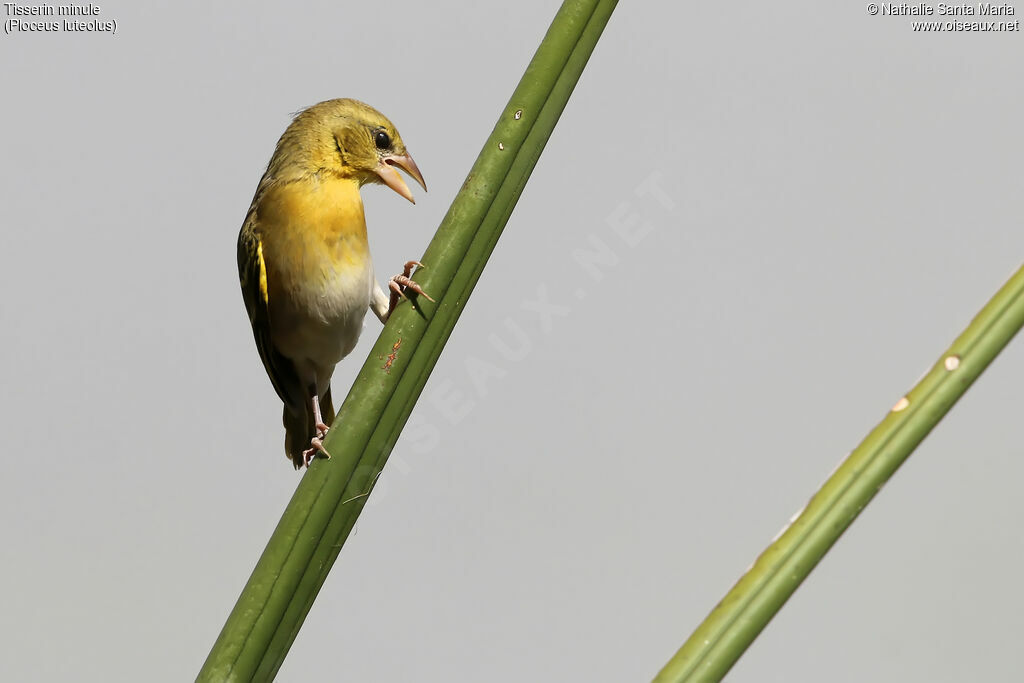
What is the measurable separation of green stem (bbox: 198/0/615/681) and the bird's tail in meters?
1.72

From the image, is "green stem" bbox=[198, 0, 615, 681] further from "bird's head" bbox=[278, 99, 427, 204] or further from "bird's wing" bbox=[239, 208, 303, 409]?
"bird's wing" bbox=[239, 208, 303, 409]

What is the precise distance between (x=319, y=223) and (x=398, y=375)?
123 centimetres

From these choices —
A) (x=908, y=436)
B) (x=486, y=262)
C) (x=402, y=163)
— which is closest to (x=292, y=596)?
(x=486, y=262)

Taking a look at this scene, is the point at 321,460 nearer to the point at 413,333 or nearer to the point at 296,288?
the point at 413,333

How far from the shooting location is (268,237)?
267 centimetres

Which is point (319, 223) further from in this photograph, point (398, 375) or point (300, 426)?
point (398, 375)

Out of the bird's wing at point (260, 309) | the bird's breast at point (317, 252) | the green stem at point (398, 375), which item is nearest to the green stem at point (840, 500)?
the green stem at point (398, 375)

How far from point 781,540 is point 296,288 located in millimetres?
1852

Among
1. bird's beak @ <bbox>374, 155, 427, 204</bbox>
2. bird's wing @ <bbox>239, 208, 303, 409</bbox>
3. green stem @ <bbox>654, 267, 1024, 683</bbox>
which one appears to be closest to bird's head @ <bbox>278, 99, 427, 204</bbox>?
bird's beak @ <bbox>374, 155, 427, 204</bbox>

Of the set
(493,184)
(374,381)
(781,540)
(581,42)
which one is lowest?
(374,381)

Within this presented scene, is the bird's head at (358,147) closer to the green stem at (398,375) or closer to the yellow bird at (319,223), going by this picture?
the yellow bird at (319,223)

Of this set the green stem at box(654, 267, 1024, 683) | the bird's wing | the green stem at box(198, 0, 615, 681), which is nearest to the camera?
the green stem at box(654, 267, 1024, 683)

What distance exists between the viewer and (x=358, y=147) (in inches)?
105

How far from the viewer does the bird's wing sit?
2738 mm
